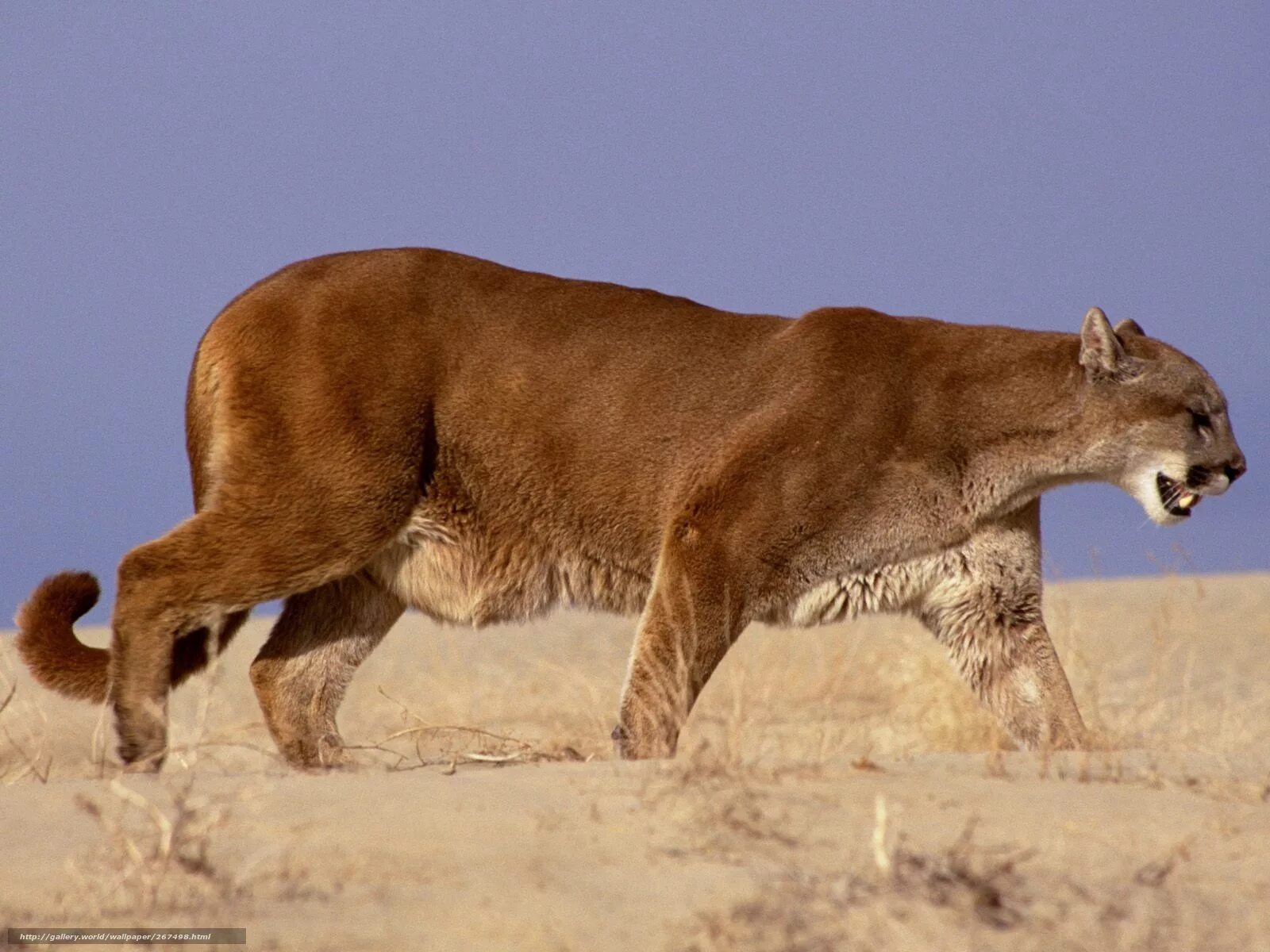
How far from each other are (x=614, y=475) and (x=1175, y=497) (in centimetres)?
197

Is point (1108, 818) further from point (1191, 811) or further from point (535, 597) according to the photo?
point (535, 597)

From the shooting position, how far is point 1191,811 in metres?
3.49

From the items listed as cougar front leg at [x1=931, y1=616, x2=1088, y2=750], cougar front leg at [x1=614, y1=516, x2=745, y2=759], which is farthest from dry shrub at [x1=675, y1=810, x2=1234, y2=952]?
cougar front leg at [x1=931, y1=616, x2=1088, y2=750]

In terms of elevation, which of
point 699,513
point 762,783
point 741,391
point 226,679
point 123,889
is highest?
point 741,391

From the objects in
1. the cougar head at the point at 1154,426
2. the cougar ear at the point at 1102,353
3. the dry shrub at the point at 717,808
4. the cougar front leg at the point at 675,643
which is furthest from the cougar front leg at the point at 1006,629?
the dry shrub at the point at 717,808

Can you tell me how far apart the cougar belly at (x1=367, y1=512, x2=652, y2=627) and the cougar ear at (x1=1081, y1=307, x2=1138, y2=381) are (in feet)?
5.65

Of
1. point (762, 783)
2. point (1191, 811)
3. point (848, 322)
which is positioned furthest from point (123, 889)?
point (848, 322)

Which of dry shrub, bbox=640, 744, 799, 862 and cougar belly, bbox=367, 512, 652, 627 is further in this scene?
cougar belly, bbox=367, 512, 652, 627

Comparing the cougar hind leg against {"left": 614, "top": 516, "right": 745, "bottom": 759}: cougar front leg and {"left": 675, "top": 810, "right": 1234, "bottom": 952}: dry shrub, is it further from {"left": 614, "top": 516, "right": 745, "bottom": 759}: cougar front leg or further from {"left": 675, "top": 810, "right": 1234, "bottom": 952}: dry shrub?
{"left": 675, "top": 810, "right": 1234, "bottom": 952}: dry shrub

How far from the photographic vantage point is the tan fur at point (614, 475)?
5137mm

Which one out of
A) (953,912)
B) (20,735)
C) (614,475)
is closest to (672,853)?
(953,912)

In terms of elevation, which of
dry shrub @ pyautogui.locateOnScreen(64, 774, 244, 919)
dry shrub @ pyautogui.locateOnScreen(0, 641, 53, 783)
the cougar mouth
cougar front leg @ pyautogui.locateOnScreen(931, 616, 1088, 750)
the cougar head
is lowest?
dry shrub @ pyautogui.locateOnScreen(0, 641, 53, 783)

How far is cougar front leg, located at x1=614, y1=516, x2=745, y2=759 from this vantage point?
16.5ft

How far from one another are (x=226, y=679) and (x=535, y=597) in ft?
26.3
